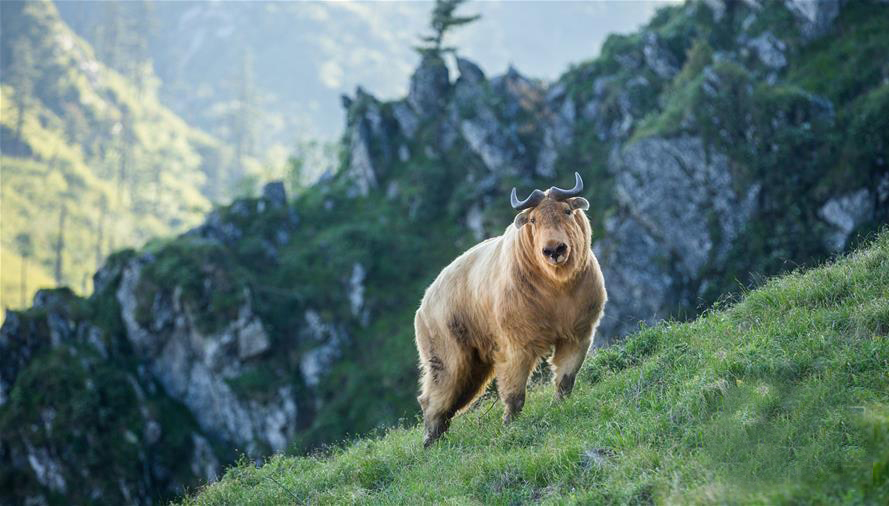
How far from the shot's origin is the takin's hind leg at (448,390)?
36.3ft

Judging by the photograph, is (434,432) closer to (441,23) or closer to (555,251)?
(555,251)

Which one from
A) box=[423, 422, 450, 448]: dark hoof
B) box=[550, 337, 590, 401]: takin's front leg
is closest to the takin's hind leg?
box=[423, 422, 450, 448]: dark hoof

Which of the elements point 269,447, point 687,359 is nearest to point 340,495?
point 687,359

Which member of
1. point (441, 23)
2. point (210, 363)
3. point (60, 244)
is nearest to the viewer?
point (210, 363)

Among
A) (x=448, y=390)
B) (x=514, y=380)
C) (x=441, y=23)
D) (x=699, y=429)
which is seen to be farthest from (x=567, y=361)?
(x=441, y=23)

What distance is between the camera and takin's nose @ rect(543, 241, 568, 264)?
9.09m

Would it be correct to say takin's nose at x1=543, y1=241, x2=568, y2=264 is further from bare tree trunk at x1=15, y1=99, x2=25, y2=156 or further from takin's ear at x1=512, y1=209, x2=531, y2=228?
bare tree trunk at x1=15, y1=99, x2=25, y2=156

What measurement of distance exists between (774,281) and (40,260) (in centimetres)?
10657

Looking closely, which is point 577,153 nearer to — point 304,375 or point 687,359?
point 304,375

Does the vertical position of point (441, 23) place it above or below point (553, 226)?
Answer: above

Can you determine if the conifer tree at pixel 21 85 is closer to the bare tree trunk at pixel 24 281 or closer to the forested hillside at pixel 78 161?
the forested hillside at pixel 78 161

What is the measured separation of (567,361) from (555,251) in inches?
72.8

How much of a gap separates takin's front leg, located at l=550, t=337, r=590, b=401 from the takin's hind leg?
123cm

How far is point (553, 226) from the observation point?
31.1 ft
